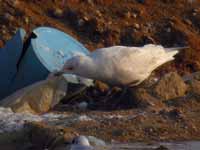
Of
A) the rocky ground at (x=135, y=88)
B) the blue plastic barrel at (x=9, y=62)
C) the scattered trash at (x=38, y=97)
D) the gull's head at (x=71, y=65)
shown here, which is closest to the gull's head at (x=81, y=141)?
the rocky ground at (x=135, y=88)

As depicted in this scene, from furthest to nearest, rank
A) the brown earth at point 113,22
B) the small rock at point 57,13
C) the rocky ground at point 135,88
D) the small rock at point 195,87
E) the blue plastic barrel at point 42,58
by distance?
the small rock at point 57,13 → the brown earth at point 113,22 → the blue plastic barrel at point 42,58 → the small rock at point 195,87 → the rocky ground at point 135,88

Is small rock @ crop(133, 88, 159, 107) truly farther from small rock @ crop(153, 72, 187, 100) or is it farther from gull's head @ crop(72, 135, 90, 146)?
gull's head @ crop(72, 135, 90, 146)

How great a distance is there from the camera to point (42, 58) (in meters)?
9.41

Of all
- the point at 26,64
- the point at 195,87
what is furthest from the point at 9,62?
the point at 195,87

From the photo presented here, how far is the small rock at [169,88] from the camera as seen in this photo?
29.7 ft

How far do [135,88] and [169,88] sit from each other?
0.40 m

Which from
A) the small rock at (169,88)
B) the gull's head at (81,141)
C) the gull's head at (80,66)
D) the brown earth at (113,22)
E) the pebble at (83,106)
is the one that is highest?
the brown earth at (113,22)

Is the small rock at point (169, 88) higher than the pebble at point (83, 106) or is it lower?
higher

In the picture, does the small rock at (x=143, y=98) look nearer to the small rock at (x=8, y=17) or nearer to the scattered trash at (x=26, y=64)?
the scattered trash at (x=26, y=64)

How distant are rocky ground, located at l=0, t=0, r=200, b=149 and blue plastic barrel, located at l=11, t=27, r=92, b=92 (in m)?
0.43

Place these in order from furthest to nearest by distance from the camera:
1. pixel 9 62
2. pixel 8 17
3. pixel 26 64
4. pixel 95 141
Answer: pixel 8 17 → pixel 9 62 → pixel 26 64 → pixel 95 141

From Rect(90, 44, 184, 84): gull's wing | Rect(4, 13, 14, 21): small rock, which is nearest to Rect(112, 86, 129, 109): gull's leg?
Rect(90, 44, 184, 84): gull's wing

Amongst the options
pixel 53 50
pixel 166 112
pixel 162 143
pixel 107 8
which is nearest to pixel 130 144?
pixel 162 143

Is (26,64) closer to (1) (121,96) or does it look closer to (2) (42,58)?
(2) (42,58)
